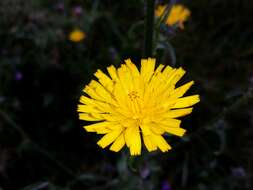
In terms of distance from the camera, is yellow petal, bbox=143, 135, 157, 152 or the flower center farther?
the flower center

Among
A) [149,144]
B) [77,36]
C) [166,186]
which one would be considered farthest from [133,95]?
[77,36]

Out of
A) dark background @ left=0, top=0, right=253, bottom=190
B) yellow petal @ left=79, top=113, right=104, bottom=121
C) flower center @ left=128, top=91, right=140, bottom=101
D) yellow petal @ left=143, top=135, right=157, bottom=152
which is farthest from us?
dark background @ left=0, top=0, right=253, bottom=190

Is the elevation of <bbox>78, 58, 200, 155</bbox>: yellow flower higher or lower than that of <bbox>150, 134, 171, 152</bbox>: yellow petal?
higher

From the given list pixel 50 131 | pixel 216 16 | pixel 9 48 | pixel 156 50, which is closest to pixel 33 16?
pixel 9 48

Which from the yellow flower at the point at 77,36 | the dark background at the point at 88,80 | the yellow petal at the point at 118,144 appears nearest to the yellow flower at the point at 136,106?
the yellow petal at the point at 118,144

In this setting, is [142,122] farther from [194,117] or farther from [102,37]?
[102,37]

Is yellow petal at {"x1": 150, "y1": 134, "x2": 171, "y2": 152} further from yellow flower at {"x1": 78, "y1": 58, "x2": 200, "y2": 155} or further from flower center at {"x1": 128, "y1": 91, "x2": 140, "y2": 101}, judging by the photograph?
flower center at {"x1": 128, "y1": 91, "x2": 140, "y2": 101}

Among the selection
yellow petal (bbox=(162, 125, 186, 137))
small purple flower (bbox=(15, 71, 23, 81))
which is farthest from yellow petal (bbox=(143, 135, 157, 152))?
small purple flower (bbox=(15, 71, 23, 81))

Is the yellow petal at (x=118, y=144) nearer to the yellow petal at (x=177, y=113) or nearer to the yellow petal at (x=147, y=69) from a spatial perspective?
the yellow petal at (x=177, y=113)

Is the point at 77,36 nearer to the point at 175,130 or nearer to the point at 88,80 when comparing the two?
the point at 88,80
